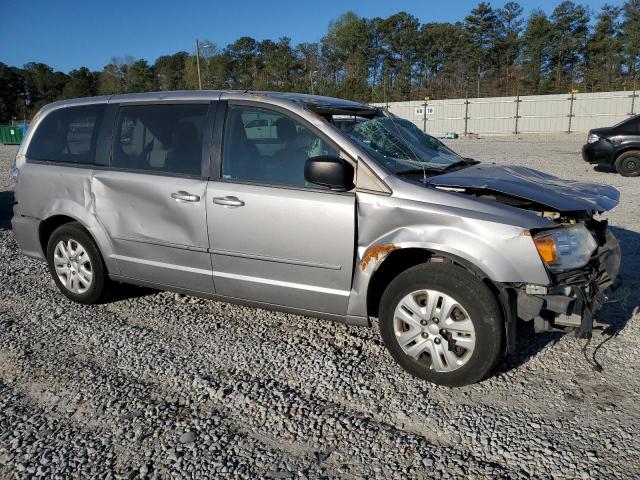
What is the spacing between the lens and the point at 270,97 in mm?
4020

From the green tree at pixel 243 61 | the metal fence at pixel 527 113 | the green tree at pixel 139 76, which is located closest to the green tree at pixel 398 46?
the green tree at pixel 243 61

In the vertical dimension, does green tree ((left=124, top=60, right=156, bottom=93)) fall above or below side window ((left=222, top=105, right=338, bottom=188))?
above

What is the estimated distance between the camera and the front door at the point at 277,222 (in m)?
3.63

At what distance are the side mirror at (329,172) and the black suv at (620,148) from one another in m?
11.8

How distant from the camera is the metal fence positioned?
101 ft

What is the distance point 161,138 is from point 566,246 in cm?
315

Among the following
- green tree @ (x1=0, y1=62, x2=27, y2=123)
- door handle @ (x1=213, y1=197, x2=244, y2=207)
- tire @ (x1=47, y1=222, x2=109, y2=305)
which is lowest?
tire @ (x1=47, y1=222, x2=109, y2=305)

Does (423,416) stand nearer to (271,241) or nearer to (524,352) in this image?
(524,352)

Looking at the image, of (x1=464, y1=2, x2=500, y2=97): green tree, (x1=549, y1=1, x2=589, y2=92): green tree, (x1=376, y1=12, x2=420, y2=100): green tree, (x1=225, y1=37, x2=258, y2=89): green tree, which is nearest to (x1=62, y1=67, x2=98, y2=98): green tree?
(x1=225, y1=37, x2=258, y2=89): green tree

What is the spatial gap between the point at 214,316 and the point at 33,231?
200 cm

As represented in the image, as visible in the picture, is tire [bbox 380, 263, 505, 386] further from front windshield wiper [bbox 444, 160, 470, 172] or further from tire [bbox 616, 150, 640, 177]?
tire [bbox 616, 150, 640, 177]

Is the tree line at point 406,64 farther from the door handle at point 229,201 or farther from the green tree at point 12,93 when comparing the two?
the door handle at point 229,201

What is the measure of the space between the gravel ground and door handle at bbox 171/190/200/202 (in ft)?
3.56

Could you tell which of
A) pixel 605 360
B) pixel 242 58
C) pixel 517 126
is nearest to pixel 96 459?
pixel 605 360
